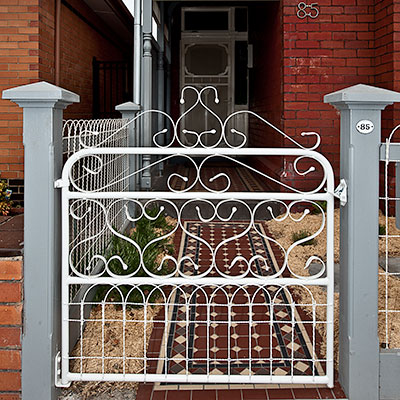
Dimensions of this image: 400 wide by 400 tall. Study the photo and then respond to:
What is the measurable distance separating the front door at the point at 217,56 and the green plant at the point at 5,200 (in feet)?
19.3

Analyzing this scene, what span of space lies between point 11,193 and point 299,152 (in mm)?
3773

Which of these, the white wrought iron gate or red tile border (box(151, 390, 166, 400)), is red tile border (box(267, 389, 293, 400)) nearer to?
the white wrought iron gate

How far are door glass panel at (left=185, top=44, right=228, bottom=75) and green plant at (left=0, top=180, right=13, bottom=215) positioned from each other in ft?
20.7

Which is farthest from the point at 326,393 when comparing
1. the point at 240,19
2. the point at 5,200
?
the point at 240,19

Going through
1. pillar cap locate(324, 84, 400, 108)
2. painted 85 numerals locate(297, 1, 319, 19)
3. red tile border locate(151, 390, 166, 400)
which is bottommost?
red tile border locate(151, 390, 166, 400)

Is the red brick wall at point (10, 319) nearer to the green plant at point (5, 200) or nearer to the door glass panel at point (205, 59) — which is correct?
the green plant at point (5, 200)

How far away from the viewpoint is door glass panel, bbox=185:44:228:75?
1080cm

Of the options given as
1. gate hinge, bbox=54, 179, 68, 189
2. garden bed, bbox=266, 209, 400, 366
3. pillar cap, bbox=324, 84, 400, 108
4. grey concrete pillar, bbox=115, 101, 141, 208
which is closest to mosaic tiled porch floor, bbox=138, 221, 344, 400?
garden bed, bbox=266, 209, 400, 366

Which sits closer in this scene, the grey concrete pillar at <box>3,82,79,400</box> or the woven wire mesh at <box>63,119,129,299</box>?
the grey concrete pillar at <box>3,82,79,400</box>

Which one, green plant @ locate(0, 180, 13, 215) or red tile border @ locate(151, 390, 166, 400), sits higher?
green plant @ locate(0, 180, 13, 215)

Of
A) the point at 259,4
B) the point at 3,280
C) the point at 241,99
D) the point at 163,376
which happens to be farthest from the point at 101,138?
the point at 241,99

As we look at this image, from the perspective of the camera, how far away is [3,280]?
7.03 ft

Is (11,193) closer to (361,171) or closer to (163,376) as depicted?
(163,376)

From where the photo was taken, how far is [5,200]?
17.1ft
